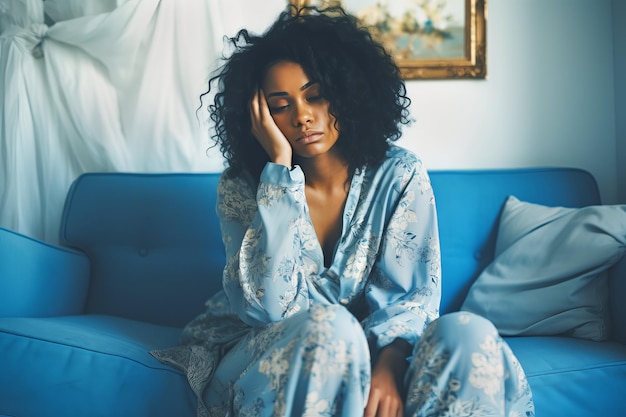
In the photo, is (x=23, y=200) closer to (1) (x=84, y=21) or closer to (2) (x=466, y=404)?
(1) (x=84, y=21)

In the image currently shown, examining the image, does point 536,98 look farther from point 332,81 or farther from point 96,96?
point 96,96

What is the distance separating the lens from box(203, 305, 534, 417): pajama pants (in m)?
1.07

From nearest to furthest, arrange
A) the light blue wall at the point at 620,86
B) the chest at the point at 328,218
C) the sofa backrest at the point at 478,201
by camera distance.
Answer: the chest at the point at 328,218 → the sofa backrest at the point at 478,201 → the light blue wall at the point at 620,86

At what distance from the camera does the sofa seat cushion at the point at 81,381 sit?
1416 millimetres

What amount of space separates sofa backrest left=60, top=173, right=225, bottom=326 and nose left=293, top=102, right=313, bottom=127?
2.17ft

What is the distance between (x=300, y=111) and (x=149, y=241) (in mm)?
822

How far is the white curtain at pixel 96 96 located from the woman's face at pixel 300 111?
2.75 feet

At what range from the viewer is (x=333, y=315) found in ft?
3.66

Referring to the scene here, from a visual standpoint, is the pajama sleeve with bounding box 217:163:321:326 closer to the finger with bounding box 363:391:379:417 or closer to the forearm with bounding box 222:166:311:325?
the forearm with bounding box 222:166:311:325

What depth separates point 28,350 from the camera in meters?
1.45

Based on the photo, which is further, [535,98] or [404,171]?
[535,98]

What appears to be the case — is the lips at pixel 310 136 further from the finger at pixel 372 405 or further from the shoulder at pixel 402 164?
the finger at pixel 372 405

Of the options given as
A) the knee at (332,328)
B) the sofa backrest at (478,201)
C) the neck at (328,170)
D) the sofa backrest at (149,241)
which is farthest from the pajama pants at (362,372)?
the sofa backrest at (149,241)

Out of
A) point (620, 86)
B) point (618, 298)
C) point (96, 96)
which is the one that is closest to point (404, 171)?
point (618, 298)
